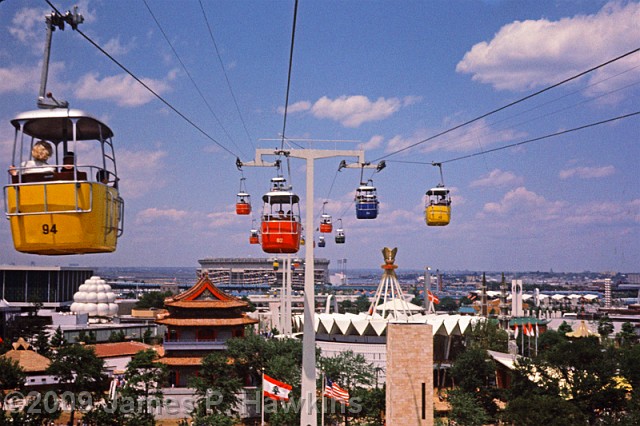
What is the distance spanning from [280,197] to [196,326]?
26802 mm

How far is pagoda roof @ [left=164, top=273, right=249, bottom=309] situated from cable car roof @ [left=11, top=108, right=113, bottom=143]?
120 feet

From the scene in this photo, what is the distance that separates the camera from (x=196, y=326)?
4394 centimetres

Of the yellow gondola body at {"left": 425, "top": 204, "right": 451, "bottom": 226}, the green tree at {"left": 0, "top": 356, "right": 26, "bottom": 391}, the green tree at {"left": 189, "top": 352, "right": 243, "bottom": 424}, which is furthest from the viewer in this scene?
the green tree at {"left": 189, "top": 352, "right": 243, "bottom": 424}

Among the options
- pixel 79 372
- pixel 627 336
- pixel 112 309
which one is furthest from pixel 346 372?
pixel 112 309

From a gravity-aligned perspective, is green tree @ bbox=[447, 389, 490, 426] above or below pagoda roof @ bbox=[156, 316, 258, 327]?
below

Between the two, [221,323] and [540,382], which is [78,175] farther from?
[221,323]

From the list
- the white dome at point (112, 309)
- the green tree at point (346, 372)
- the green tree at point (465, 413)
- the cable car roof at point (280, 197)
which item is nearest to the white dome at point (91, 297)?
the white dome at point (112, 309)

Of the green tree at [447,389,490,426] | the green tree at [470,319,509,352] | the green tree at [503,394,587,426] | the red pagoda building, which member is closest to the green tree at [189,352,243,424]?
the red pagoda building

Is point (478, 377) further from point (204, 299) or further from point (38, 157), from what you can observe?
point (38, 157)

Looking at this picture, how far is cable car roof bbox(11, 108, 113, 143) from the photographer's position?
7230mm

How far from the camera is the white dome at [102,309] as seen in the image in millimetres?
76562

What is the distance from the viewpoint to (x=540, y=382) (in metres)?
34.1

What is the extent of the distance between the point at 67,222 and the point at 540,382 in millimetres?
32240

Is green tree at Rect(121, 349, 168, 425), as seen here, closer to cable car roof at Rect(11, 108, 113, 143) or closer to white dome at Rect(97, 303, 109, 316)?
cable car roof at Rect(11, 108, 113, 143)
